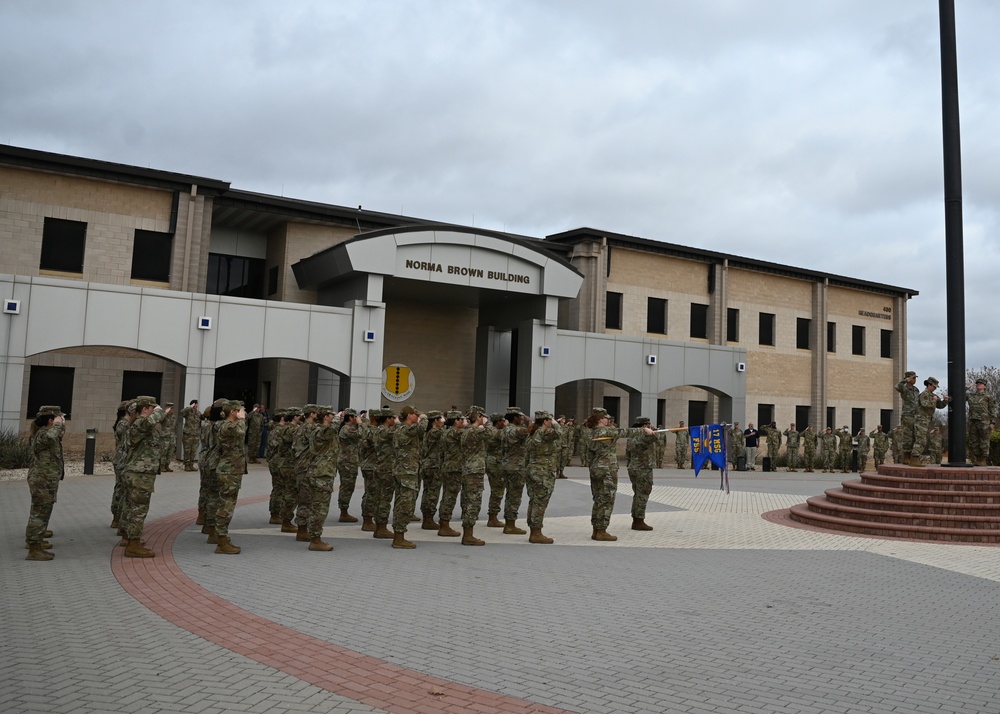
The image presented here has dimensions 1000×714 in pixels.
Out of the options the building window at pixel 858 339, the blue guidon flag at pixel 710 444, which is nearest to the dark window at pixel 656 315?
the building window at pixel 858 339

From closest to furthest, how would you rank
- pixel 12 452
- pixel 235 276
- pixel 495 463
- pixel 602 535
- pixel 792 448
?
pixel 602 535 < pixel 495 463 < pixel 12 452 < pixel 235 276 < pixel 792 448

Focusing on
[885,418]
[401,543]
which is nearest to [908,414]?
[401,543]

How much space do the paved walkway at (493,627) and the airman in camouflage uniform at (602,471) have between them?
451 millimetres

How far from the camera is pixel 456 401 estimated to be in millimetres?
31203

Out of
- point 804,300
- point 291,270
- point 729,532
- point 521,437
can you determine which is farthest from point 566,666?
point 804,300

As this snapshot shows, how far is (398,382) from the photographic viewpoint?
96.9ft

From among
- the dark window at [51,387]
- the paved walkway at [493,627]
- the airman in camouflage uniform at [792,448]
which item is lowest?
the paved walkway at [493,627]

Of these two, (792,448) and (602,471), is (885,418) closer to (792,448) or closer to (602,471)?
(792,448)

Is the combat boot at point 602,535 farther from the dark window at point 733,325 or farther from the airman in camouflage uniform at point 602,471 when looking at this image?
the dark window at point 733,325

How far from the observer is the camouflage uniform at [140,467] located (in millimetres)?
9898

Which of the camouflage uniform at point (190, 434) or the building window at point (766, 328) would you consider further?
the building window at point (766, 328)

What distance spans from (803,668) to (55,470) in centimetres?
854

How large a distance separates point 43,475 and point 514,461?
254 inches

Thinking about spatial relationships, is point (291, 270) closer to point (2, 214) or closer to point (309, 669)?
point (2, 214)
